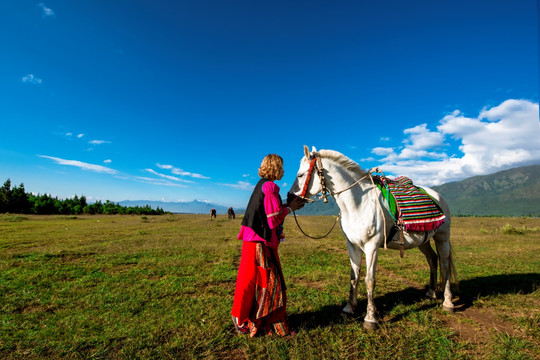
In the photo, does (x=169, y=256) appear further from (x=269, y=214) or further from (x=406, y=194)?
(x=406, y=194)

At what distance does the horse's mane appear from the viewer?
161 inches

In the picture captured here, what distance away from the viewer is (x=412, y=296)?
5.21m

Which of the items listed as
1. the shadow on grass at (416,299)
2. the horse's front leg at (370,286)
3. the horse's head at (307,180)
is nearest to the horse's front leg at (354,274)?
the shadow on grass at (416,299)

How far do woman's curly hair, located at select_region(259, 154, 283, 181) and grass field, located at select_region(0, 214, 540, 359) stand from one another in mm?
2287

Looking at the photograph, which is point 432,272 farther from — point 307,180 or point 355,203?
point 307,180

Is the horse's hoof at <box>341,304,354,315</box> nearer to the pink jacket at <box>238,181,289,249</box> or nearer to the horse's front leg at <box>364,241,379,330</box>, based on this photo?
the horse's front leg at <box>364,241,379,330</box>

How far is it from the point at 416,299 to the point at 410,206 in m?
2.22

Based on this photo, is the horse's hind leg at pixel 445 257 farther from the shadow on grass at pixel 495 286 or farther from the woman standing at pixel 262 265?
the woman standing at pixel 262 265

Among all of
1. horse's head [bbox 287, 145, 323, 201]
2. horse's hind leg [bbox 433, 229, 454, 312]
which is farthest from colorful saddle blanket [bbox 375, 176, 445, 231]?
horse's head [bbox 287, 145, 323, 201]

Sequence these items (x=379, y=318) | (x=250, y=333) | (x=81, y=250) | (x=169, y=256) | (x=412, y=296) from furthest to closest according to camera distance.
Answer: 1. (x=81, y=250)
2. (x=169, y=256)
3. (x=412, y=296)
4. (x=379, y=318)
5. (x=250, y=333)

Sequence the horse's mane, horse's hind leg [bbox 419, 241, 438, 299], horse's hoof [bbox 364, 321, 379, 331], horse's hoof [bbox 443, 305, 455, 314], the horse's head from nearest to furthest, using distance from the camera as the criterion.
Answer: horse's hoof [bbox 364, 321, 379, 331] → the horse's head → the horse's mane → horse's hoof [bbox 443, 305, 455, 314] → horse's hind leg [bbox 419, 241, 438, 299]

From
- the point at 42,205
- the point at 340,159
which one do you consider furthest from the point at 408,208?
the point at 42,205

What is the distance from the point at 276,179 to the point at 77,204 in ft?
183

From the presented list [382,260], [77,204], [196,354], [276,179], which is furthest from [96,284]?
[77,204]
